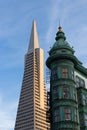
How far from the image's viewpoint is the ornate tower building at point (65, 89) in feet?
150

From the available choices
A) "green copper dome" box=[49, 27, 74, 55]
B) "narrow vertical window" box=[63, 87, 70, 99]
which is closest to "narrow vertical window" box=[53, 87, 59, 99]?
"narrow vertical window" box=[63, 87, 70, 99]

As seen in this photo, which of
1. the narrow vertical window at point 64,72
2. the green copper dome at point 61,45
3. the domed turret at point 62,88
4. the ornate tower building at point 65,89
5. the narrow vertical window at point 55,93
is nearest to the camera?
the domed turret at point 62,88

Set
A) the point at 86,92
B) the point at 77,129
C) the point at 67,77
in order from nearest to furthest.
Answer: the point at 77,129 → the point at 67,77 → the point at 86,92

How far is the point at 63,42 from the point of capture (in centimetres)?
5312

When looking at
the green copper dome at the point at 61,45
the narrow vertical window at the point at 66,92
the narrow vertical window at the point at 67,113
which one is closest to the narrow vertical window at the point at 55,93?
the narrow vertical window at the point at 66,92

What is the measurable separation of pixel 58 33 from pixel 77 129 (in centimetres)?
1893

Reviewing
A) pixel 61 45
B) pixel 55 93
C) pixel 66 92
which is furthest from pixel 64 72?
pixel 61 45

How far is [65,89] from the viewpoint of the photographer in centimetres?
4794

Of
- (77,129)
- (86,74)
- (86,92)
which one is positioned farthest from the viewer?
(86,74)

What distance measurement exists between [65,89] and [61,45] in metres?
8.41

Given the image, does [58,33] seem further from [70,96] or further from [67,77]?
[70,96]

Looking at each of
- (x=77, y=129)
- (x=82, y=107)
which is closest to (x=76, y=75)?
(x=82, y=107)

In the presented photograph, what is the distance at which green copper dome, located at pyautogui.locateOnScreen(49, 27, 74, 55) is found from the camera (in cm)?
5147

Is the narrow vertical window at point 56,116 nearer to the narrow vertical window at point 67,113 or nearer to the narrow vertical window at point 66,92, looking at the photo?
the narrow vertical window at point 67,113
